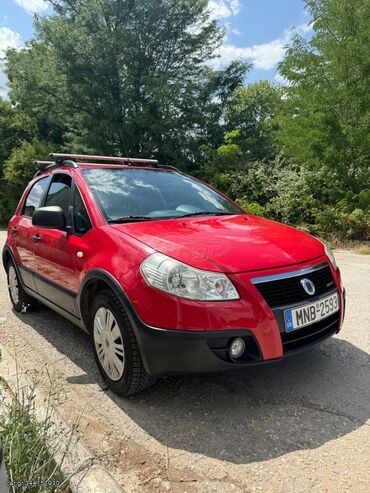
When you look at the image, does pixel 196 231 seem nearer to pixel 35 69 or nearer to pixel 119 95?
pixel 119 95

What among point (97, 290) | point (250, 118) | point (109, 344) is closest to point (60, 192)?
point (97, 290)

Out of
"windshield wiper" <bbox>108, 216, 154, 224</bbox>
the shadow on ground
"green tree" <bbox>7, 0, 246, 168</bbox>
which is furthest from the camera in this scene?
"green tree" <bbox>7, 0, 246, 168</bbox>

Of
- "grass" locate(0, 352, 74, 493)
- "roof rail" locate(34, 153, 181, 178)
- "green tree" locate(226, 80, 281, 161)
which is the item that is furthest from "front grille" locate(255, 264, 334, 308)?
"green tree" locate(226, 80, 281, 161)

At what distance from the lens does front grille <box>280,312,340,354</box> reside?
8.51 ft

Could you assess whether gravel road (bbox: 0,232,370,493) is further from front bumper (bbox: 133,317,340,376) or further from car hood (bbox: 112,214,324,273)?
car hood (bbox: 112,214,324,273)

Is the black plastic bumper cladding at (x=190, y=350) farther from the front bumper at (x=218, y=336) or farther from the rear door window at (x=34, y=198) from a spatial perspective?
the rear door window at (x=34, y=198)

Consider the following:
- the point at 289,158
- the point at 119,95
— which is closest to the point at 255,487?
Result: the point at 289,158

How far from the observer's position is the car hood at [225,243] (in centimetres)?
255

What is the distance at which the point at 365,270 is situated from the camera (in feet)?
22.5

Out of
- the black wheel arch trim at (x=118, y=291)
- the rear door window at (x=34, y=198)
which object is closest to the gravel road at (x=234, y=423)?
the black wheel arch trim at (x=118, y=291)

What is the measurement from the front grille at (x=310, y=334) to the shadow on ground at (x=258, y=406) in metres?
0.39

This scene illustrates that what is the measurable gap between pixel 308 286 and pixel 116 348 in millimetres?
1347

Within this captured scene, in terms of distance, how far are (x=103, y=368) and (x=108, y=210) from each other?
1.20 meters

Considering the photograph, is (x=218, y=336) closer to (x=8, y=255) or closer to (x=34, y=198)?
(x=34, y=198)
